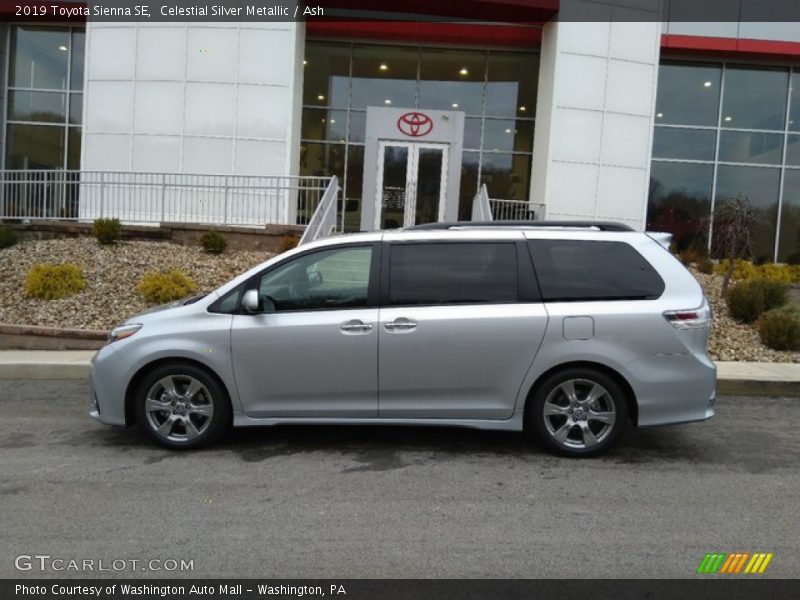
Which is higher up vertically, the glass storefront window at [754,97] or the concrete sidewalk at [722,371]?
the glass storefront window at [754,97]

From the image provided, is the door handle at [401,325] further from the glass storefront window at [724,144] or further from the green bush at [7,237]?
the glass storefront window at [724,144]

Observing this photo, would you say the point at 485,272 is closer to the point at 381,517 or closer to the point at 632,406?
the point at 632,406

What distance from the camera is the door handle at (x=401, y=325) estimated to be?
5.23 m

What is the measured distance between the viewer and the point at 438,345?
5.21 m

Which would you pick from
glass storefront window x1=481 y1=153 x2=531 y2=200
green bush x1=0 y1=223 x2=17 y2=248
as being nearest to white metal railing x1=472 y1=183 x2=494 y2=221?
glass storefront window x1=481 y1=153 x2=531 y2=200

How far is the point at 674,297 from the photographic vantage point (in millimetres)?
5270

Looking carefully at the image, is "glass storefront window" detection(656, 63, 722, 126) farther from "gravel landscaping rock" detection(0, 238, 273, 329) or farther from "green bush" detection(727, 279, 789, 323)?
"gravel landscaping rock" detection(0, 238, 273, 329)

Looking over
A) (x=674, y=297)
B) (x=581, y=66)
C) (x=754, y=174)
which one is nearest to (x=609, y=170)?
(x=581, y=66)

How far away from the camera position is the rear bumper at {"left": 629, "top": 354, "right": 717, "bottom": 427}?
5176 mm

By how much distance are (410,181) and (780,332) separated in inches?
427

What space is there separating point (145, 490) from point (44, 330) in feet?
19.0

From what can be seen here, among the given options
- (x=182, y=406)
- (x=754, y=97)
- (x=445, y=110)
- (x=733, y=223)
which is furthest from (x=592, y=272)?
(x=754, y=97)

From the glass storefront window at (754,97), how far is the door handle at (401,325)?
62.7ft
